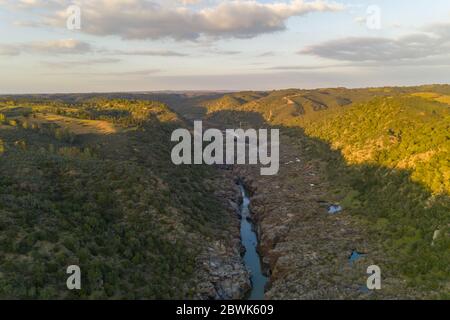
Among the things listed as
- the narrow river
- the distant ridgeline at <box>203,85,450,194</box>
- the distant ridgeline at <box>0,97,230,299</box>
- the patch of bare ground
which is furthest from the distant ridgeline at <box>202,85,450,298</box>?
the distant ridgeline at <box>0,97,230,299</box>

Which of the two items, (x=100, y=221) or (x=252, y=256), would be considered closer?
(x=100, y=221)

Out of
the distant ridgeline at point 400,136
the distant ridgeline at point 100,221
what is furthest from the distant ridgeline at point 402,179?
the distant ridgeline at point 100,221

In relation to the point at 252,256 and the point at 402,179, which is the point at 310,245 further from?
the point at 402,179

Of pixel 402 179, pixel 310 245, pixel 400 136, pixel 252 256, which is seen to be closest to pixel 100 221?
pixel 252 256

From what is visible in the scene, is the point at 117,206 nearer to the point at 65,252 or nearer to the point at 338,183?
the point at 65,252

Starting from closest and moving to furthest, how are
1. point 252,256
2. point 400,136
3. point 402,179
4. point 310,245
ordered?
1. point 310,245
2. point 252,256
3. point 402,179
4. point 400,136
